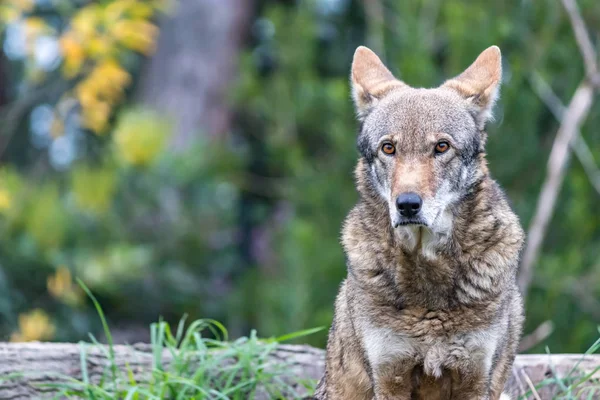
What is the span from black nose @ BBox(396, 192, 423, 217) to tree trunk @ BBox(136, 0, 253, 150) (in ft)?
34.3

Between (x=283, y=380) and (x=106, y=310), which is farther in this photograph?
(x=106, y=310)

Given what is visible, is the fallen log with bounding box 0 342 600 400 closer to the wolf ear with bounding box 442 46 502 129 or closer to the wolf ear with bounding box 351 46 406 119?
the wolf ear with bounding box 442 46 502 129

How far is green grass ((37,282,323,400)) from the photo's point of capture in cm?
577

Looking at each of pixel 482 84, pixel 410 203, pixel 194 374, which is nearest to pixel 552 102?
pixel 482 84

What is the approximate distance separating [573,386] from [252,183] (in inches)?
362

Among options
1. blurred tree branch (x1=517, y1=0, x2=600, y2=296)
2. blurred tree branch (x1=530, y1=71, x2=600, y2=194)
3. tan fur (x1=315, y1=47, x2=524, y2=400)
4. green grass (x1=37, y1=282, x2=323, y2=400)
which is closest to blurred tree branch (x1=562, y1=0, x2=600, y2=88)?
blurred tree branch (x1=517, y1=0, x2=600, y2=296)

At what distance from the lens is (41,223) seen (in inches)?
451

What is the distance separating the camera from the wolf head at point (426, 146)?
474 centimetres

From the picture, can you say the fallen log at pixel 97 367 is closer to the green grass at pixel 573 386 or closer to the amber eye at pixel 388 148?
the green grass at pixel 573 386

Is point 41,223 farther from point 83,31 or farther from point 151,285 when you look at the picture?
point 83,31

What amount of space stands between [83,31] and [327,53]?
6.13 m

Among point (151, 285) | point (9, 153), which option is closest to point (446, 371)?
point (151, 285)

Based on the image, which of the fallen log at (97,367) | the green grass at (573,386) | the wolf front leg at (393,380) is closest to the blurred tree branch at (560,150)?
the fallen log at (97,367)

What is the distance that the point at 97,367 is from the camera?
626 cm
